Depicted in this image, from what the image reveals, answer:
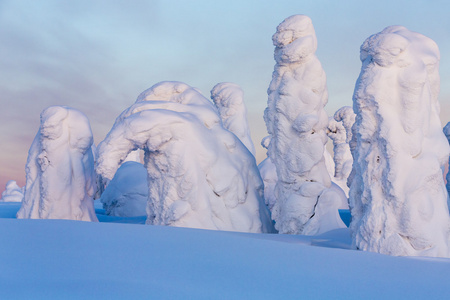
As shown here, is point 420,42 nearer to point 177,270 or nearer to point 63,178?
point 177,270

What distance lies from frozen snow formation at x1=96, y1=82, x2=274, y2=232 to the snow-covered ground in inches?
109

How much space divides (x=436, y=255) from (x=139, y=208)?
6985 millimetres

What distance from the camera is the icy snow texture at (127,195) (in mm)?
10328

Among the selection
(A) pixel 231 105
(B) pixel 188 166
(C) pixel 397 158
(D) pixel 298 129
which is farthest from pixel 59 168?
(C) pixel 397 158

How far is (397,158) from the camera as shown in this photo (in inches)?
177

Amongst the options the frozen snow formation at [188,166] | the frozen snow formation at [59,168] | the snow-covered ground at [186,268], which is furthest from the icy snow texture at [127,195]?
the snow-covered ground at [186,268]

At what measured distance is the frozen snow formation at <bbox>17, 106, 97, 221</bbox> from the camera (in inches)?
321

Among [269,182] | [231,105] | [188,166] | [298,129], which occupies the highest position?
[231,105]

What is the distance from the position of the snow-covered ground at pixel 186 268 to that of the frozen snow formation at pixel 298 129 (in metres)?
3.58

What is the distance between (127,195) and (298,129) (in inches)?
182

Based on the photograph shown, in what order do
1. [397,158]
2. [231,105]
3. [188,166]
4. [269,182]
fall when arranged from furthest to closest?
[231,105], [269,182], [188,166], [397,158]

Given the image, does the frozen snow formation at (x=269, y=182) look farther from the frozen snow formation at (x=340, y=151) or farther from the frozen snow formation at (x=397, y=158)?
the frozen snow formation at (x=340, y=151)

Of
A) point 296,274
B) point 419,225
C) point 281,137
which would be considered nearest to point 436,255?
point 419,225

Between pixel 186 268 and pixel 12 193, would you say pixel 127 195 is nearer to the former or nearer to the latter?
pixel 186 268
